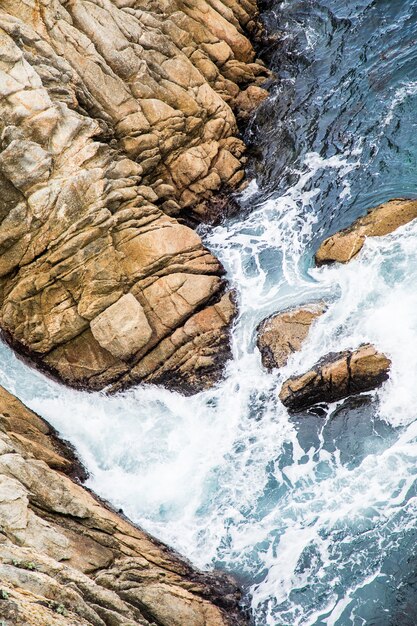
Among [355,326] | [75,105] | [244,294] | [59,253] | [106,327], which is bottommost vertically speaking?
[355,326]

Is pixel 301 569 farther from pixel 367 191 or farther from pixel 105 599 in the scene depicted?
pixel 367 191

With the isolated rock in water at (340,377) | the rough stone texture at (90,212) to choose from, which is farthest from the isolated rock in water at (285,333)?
the rough stone texture at (90,212)

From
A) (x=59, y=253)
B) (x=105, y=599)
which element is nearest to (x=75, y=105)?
(x=59, y=253)

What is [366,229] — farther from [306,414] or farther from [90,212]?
[90,212]

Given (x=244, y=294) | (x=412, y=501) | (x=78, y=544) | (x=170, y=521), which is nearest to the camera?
(x=78, y=544)

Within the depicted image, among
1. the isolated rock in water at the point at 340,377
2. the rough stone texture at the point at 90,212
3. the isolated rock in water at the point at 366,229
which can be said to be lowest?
the isolated rock in water at the point at 340,377

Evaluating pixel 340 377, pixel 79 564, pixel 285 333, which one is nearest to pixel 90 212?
pixel 285 333

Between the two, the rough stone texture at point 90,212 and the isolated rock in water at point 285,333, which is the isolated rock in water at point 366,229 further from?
the rough stone texture at point 90,212
